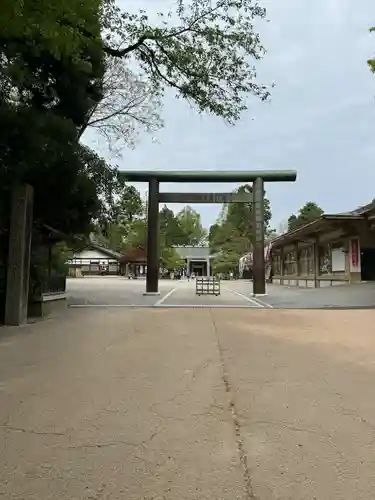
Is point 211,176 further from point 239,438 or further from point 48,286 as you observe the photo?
point 239,438

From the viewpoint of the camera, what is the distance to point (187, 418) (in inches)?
147

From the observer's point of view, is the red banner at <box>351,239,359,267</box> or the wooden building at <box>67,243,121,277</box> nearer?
the red banner at <box>351,239,359,267</box>

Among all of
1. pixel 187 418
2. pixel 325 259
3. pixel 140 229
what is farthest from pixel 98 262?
pixel 187 418

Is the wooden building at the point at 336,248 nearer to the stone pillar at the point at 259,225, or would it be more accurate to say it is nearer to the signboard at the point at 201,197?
the stone pillar at the point at 259,225

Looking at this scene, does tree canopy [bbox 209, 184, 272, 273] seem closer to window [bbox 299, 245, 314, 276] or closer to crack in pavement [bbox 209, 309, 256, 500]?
window [bbox 299, 245, 314, 276]

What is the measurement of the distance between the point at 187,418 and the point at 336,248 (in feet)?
67.1

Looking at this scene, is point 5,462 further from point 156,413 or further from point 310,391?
point 310,391

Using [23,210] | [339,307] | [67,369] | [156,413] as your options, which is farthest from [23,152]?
→ [339,307]

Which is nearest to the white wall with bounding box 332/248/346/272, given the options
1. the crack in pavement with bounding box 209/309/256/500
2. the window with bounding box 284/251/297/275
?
the window with bounding box 284/251/297/275

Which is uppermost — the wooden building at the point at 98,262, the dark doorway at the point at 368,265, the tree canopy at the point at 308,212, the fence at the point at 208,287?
the tree canopy at the point at 308,212

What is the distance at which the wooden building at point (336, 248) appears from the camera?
2005 centimetres

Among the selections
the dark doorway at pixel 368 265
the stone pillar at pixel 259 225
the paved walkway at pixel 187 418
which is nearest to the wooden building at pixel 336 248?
the dark doorway at pixel 368 265

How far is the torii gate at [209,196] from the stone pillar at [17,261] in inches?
343

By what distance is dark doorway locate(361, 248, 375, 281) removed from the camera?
69.9 ft
